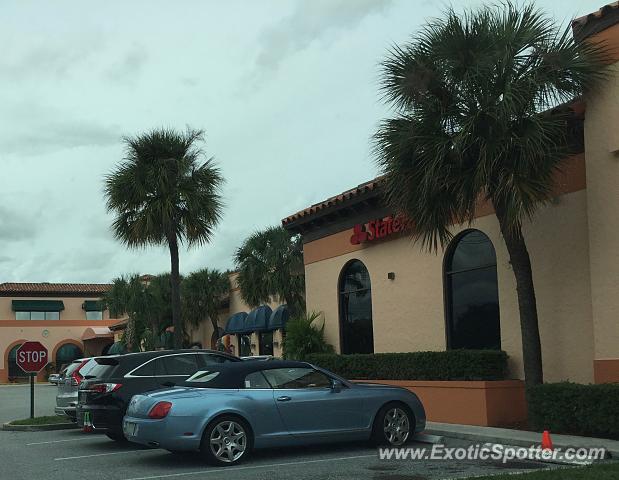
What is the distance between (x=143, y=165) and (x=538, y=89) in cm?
1143

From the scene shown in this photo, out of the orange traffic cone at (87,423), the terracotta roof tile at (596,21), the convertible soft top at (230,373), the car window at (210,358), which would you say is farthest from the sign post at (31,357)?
the terracotta roof tile at (596,21)

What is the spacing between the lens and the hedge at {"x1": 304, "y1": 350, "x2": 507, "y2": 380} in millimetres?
14266

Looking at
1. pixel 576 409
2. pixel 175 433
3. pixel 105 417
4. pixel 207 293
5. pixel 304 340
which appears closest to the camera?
pixel 175 433

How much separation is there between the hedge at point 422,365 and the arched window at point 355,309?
0.94m

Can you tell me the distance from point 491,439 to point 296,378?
328 cm

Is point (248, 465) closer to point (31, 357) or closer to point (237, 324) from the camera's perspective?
point (31, 357)

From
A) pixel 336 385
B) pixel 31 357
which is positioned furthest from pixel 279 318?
pixel 336 385

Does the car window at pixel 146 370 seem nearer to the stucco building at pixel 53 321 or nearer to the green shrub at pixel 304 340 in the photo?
the green shrub at pixel 304 340

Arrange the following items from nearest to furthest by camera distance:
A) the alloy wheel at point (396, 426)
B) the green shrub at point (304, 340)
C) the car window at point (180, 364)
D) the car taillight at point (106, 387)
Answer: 1. the alloy wheel at point (396, 426)
2. the car taillight at point (106, 387)
3. the car window at point (180, 364)
4. the green shrub at point (304, 340)

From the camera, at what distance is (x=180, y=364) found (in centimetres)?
1352

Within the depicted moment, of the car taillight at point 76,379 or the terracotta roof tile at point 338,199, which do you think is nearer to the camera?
the car taillight at point 76,379

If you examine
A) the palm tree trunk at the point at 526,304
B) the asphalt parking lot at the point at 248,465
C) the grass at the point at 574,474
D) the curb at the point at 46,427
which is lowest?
the curb at the point at 46,427

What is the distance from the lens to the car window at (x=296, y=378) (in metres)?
10.9

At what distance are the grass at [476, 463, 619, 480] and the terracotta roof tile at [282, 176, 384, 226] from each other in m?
8.89
